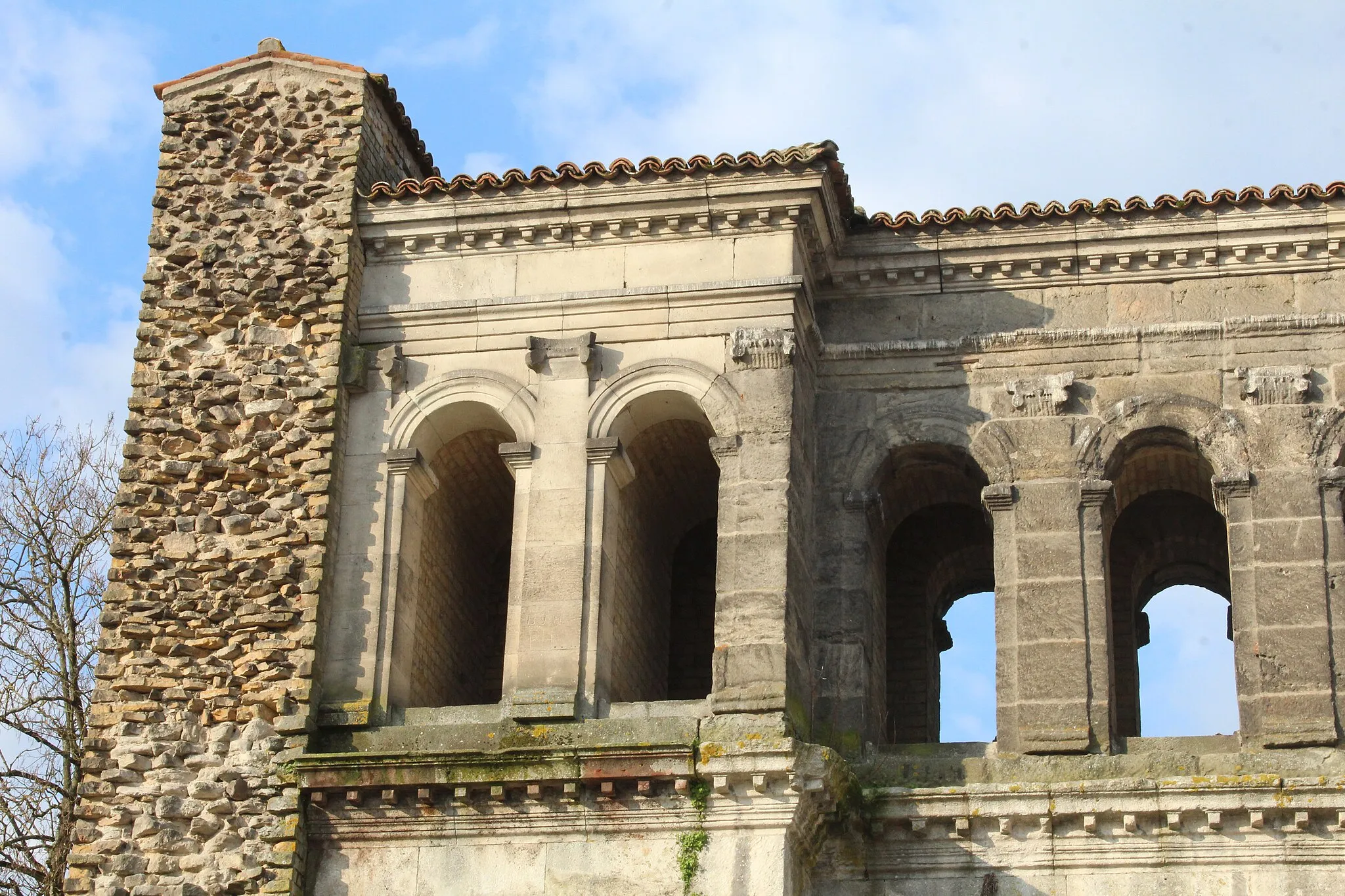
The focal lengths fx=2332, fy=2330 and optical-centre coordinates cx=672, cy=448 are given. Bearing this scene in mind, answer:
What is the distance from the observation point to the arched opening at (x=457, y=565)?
59.4 feet

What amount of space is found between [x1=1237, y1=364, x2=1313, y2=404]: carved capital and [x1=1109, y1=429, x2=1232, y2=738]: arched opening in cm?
150

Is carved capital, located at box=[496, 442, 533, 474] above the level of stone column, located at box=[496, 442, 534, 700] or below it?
above

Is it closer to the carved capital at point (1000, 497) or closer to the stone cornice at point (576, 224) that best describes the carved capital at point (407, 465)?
the stone cornice at point (576, 224)

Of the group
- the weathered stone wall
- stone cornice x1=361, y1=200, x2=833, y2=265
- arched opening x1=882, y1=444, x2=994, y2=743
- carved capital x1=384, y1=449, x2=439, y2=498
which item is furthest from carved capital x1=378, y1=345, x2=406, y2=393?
arched opening x1=882, y1=444, x2=994, y2=743

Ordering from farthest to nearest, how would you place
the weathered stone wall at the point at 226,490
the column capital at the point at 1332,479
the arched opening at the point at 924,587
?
the arched opening at the point at 924,587, the column capital at the point at 1332,479, the weathered stone wall at the point at 226,490

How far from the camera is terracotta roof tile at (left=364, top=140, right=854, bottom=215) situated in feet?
58.9

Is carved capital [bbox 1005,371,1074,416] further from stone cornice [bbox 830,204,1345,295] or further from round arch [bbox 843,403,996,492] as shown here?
stone cornice [bbox 830,204,1345,295]

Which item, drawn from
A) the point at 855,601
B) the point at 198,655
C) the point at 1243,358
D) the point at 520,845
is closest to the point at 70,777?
the point at 198,655

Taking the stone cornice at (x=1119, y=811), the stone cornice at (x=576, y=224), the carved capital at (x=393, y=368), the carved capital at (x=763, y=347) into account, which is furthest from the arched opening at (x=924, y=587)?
the carved capital at (x=393, y=368)

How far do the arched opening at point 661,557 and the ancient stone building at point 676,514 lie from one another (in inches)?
3.1

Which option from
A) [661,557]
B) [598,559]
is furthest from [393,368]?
[661,557]

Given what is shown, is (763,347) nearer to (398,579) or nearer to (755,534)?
(755,534)

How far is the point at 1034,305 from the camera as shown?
730 inches

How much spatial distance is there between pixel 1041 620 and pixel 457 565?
16.5 ft
